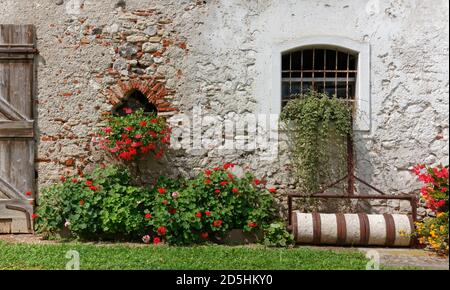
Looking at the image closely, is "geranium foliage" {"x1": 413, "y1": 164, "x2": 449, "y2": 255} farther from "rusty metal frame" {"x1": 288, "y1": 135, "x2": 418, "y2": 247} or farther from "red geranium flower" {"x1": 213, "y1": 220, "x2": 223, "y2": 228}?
"red geranium flower" {"x1": 213, "y1": 220, "x2": 223, "y2": 228}

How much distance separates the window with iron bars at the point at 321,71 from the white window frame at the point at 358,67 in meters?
0.15

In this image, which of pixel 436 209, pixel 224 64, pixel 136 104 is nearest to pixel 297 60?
pixel 224 64

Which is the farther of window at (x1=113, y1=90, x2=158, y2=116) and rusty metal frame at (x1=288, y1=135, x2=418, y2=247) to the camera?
window at (x1=113, y1=90, x2=158, y2=116)

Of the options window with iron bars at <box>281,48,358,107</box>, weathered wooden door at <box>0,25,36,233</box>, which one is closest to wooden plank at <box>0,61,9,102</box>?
weathered wooden door at <box>0,25,36,233</box>

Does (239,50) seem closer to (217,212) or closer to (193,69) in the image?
(193,69)

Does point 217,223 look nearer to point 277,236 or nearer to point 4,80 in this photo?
point 277,236

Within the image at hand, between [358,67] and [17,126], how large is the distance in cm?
470

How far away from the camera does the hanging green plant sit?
646 centimetres

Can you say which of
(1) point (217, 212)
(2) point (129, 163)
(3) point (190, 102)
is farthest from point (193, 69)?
(1) point (217, 212)

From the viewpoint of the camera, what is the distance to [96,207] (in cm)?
632

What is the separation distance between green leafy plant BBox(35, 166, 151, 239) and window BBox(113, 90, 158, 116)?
0.87 m

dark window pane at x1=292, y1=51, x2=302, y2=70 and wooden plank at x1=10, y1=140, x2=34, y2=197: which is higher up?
dark window pane at x1=292, y1=51, x2=302, y2=70

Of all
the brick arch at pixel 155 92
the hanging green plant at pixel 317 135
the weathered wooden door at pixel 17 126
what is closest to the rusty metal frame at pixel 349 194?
the hanging green plant at pixel 317 135

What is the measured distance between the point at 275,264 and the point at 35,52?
4.31 metres
